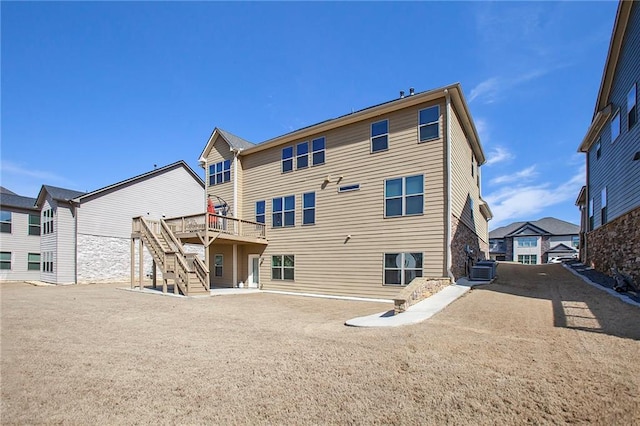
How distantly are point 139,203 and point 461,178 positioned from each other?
21669mm

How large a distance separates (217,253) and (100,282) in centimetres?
897

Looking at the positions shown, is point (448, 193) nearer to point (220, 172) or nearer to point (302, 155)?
point (302, 155)

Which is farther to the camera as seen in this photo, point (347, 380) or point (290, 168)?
point (290, 168)

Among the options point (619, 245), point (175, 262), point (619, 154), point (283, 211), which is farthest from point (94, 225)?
point (619, 154)

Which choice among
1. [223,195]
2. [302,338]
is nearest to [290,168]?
[223,195]

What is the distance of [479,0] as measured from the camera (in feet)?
34.8

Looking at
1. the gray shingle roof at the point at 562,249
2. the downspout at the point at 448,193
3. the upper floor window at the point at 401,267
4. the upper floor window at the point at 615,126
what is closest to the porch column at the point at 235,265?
the upper floor window at the point at 401,267

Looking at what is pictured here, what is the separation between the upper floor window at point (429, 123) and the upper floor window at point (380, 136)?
1.35 metres

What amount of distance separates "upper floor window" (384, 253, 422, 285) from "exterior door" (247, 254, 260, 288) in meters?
7.44

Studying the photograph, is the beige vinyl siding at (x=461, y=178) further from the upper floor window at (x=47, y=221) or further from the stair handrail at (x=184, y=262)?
the upper floor window at (x=47, y=221)

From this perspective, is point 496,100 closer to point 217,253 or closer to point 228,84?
point 228,84

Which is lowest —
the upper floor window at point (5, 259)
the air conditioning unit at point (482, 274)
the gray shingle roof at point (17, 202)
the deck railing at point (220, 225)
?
the upper floor window at point (5, 259)

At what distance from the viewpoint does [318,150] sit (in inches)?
590

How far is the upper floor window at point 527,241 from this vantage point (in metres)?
42.9
